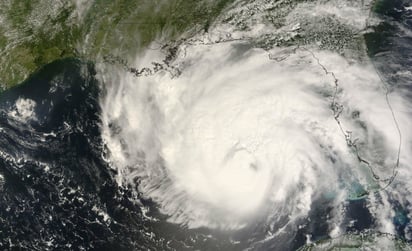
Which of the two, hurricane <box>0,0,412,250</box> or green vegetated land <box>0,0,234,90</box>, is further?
green vegetated land <box>0,0,234,90</box>

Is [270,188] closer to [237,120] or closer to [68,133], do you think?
[237,120]

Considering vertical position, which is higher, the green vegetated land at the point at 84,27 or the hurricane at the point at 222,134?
the green vegetated land at the point at 84,27

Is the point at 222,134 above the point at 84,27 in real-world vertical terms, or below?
below

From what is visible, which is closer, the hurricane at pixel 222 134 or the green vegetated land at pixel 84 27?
the hurricane at pixel 222 134

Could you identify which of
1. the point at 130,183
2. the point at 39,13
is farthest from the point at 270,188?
the point at 39,13

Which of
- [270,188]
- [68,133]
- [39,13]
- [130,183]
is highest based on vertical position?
[39,13]

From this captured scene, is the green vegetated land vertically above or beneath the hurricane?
above

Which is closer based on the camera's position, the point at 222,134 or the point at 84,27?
the point at 222,134

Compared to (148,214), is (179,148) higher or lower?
higher
